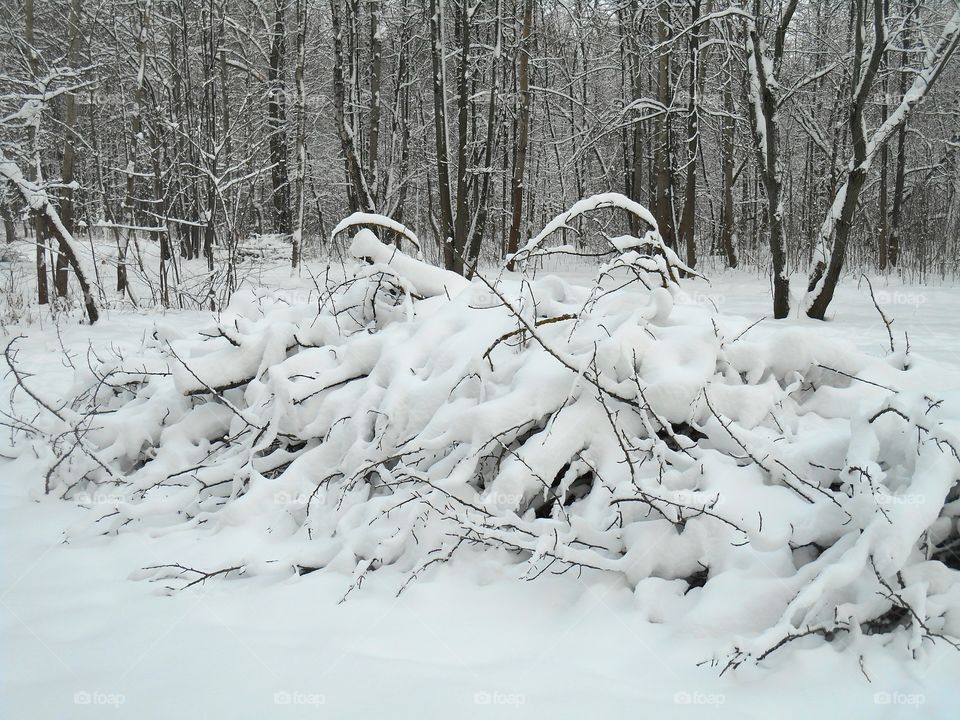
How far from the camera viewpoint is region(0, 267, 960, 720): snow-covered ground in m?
1.78

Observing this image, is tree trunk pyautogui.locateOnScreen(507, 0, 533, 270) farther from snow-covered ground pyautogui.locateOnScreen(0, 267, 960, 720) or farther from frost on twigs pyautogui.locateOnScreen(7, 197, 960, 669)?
snow-covered ground pyautogui.locateOnScreen(0, 267, 960, 720)

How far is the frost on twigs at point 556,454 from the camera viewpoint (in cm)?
208

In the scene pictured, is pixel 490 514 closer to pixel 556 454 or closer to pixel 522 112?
pixel 556 454

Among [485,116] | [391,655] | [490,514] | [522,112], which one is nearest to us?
[391,655]

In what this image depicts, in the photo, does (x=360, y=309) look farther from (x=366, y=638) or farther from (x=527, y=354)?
(x=366, y=638)

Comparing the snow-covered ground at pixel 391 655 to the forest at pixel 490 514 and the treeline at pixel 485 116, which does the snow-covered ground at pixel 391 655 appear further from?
the treeline at pixel 485 116

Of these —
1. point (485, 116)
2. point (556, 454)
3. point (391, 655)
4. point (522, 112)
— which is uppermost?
point (485, 116)

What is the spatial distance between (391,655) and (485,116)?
16.9m

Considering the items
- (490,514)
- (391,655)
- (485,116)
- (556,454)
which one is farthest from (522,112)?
(391,655)

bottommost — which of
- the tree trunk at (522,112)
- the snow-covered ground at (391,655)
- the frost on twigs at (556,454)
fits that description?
the snow-covered ground at (391,655)

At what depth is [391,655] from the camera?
206 cm

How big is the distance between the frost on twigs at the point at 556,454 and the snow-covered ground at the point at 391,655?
0.30 feet

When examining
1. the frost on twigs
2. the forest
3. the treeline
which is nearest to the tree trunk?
the treeline

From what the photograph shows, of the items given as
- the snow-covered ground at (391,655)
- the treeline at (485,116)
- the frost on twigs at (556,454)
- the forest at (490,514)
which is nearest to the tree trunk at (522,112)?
the treeline at (485,116)
